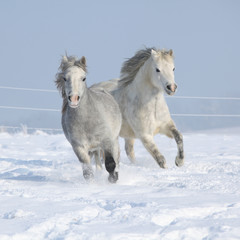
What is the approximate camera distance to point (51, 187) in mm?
4715

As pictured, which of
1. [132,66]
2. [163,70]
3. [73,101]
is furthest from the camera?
[132,66]

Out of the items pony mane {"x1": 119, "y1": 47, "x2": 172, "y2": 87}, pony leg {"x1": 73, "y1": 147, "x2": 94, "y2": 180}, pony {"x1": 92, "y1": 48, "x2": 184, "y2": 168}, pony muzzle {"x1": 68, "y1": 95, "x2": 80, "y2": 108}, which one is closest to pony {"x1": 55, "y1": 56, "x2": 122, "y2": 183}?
pony leg {"x1": 73, "y1": 147, "x2": 94, "y2": 180}

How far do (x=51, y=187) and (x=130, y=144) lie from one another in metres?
3.26

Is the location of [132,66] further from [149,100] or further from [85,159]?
[85,159]

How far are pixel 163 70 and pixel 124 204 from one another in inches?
111

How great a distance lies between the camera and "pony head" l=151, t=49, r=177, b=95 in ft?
19.0

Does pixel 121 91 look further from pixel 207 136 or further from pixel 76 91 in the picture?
pixel 207 136

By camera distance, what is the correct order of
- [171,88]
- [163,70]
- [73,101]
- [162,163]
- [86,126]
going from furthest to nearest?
1. [162,163]
2. [163,70]
3. [171,88]
4. [86,126]
5. [73,101]

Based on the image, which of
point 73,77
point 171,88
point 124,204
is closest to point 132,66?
point 171,88

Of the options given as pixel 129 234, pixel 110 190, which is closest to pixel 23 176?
pixel 110 190

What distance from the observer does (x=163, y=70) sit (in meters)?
5.95

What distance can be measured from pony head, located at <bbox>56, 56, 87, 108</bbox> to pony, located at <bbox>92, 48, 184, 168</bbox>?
4.77 feet

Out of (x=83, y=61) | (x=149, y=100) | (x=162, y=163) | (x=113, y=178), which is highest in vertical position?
(x=83, y=61)

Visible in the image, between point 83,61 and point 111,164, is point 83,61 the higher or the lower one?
A: the higher one
